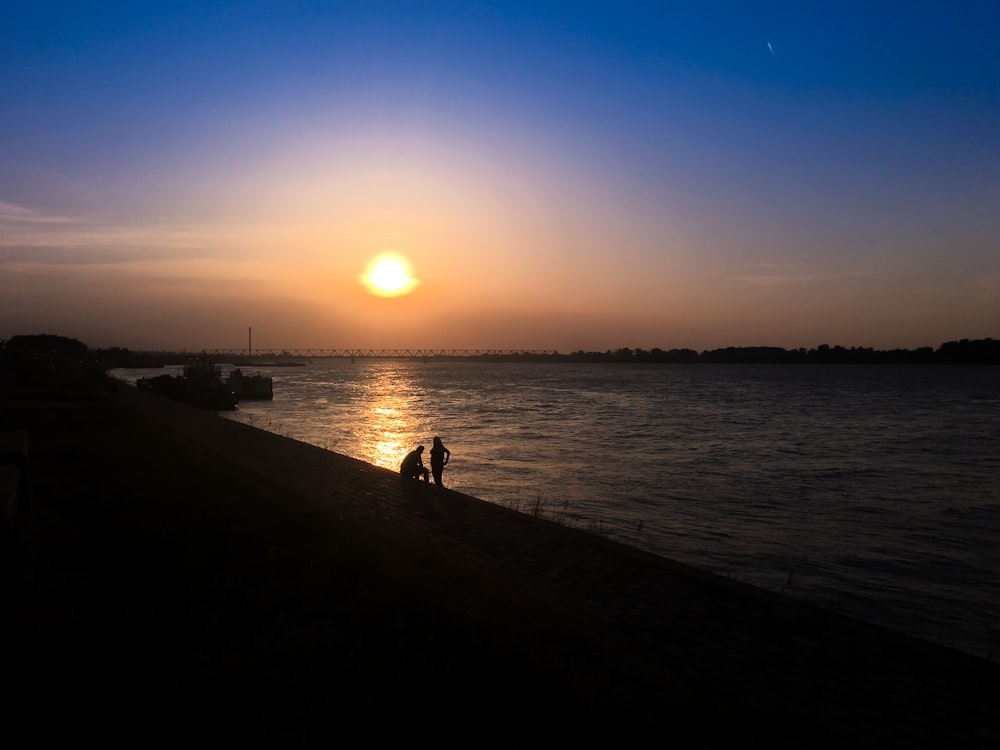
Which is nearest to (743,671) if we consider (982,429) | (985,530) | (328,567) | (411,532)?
(328,567)

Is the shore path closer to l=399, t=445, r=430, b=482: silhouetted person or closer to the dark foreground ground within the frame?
the dark foreground ground

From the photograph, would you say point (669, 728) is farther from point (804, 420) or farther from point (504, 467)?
point (804, 420)

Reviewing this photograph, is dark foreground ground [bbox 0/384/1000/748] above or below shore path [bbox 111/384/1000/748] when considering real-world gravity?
above

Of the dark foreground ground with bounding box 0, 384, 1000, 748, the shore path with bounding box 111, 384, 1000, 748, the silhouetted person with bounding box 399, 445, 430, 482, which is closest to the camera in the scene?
the dark foreground ground with bounding box 0, 384, 1000, 748

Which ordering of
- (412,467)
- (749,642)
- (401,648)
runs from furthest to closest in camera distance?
(412,467)
(749,642)
(401,648)

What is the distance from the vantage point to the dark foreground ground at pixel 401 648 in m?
4.59

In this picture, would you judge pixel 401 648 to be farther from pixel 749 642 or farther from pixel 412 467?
pixel 412 467

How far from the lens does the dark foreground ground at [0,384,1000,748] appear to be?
459 cm

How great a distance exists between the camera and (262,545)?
8.36 meters

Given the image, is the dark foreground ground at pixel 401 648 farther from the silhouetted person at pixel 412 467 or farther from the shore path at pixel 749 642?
the silhouetted person at pixel 412 467

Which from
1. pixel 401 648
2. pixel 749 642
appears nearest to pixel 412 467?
pixel 749 642

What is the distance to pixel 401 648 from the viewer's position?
5598mm

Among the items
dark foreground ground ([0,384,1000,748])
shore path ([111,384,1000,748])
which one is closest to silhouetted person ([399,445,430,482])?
shore path ([111,384,1000,748])

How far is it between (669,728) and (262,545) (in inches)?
207
